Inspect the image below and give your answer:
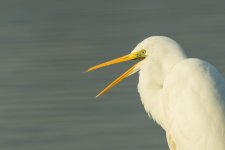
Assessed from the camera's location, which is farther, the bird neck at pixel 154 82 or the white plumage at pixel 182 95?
the bird neck at pixel 154 82

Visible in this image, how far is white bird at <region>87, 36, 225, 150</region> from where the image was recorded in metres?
6.17

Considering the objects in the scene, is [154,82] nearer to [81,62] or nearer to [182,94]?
[182,94]

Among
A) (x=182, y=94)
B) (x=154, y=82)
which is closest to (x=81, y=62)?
(x=154, y=82)

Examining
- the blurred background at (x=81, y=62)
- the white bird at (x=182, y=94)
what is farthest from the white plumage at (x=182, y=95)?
the blurred background at (x=81, y=62)

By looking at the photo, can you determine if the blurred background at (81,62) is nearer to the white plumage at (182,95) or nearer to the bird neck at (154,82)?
the bird neck at (154,82)

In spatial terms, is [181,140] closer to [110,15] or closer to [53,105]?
[53,105]

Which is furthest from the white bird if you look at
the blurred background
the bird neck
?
the blurred background

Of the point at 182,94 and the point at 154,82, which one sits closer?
the point at 182,94

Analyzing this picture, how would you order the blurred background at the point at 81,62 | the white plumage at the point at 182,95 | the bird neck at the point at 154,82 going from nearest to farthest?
the white plumage at the point at 182,95, the bird neck at the point at 154,82, the blurred background at the point at 81,62

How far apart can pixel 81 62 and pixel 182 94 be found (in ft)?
13.3

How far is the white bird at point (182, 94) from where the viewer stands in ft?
20.2

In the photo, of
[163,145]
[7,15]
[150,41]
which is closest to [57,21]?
[7,15]

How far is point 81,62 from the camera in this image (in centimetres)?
1038

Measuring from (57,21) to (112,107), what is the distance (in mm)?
3528
